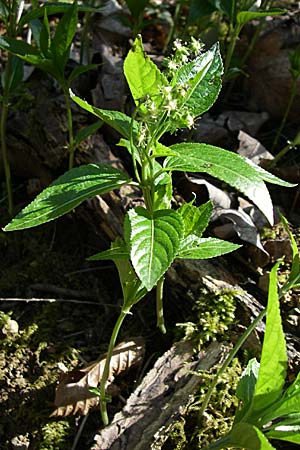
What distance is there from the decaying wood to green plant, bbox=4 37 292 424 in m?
0.10

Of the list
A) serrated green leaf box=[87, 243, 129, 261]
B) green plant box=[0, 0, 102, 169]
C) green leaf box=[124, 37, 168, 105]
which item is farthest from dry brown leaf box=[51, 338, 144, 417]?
green leaf box=[124, 37, 168, 105]

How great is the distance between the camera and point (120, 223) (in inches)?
85.8

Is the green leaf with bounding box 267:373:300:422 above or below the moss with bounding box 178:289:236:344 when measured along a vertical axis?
above

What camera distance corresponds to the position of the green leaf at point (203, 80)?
5.11 ft

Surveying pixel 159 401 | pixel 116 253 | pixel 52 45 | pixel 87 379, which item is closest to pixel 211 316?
pixel 159 401

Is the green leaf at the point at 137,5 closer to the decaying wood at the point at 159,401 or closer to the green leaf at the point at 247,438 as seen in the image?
the decaying wood at the point at 159,401

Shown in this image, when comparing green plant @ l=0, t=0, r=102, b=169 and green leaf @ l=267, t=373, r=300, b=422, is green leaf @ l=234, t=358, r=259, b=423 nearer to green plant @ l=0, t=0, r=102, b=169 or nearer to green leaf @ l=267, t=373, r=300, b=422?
green leaf @ l=267, t=373, r=300, b=422

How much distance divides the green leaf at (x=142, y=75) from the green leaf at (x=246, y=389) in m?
0.68

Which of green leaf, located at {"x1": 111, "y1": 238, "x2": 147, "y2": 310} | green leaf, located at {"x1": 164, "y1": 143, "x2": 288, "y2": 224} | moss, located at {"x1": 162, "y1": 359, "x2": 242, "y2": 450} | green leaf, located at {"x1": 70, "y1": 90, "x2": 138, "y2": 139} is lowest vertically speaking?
moss, located at {"x1": 162, "y1": 359, "x2": 242, "y2": 450}

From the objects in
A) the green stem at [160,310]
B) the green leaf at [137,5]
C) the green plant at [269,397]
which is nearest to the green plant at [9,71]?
the green leaf at [137,5]

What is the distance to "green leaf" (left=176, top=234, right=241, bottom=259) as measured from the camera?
1.59 m

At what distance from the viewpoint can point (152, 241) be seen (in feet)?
4.65

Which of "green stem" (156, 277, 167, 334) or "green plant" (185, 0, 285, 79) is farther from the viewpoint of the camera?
"green plant" (185, 0, 285, 79)

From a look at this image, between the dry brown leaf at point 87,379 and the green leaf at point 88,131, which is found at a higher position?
the green leaf at point 88,131
